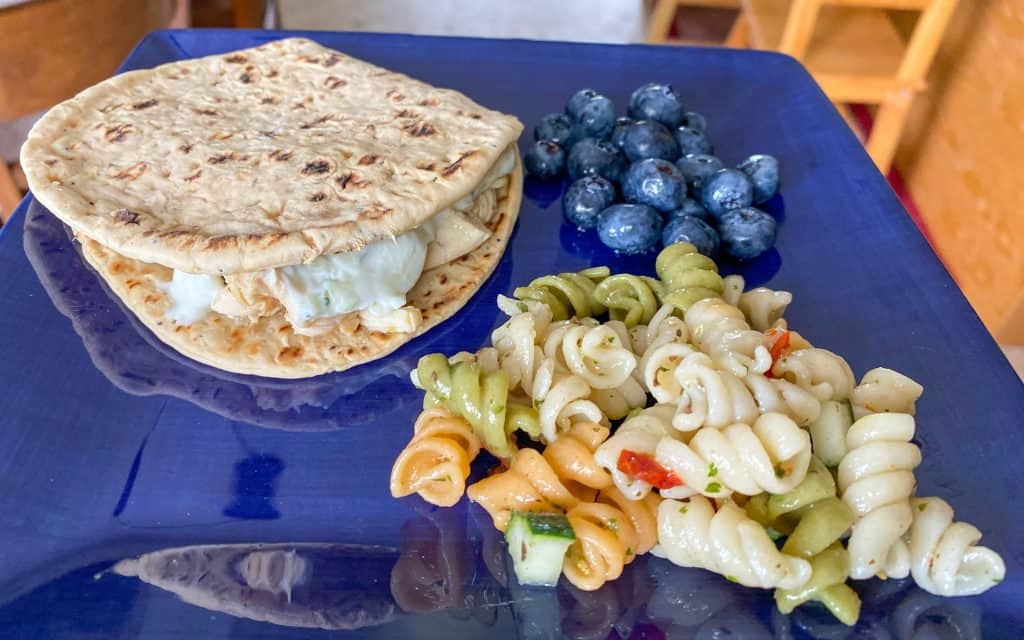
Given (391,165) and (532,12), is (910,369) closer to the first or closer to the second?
(391,165)

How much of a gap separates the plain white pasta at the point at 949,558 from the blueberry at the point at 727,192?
43.8 inches

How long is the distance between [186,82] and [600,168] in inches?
50.9

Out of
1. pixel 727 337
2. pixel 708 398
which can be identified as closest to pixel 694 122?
pixel 727 337

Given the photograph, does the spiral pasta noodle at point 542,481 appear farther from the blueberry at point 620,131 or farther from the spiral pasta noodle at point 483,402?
the blueberry at point 620,131

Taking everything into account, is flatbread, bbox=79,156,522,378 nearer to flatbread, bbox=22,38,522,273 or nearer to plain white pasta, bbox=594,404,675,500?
flatbread, bbox=22,38,522,273

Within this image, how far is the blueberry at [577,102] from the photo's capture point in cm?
272

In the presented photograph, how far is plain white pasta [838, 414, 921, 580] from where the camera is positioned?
5.00 ft

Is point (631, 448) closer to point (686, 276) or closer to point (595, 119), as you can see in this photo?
point (686, 276)

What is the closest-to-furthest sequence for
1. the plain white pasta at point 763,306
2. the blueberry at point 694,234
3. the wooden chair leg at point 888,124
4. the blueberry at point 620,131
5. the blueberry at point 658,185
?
the plain white pasta at point 763,306
the blueberry at point 694,234
the blueberry at point 658,185
the blueberry at point 620,131
the wooden chair leg at point 888,124

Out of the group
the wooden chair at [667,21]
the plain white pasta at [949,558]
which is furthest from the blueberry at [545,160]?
the wooden chair at [667,21]

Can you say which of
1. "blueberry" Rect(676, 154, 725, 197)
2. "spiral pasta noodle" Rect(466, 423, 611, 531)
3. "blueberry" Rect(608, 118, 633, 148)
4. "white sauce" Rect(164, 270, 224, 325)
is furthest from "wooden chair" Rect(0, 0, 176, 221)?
"spiral pasta noodle" Rect(466, 423, 611, 531)

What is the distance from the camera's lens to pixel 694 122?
2.74 m

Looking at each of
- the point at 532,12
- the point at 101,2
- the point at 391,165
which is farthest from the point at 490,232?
the point at 532,12

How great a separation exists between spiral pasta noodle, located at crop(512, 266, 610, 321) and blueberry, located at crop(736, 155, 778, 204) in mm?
672
